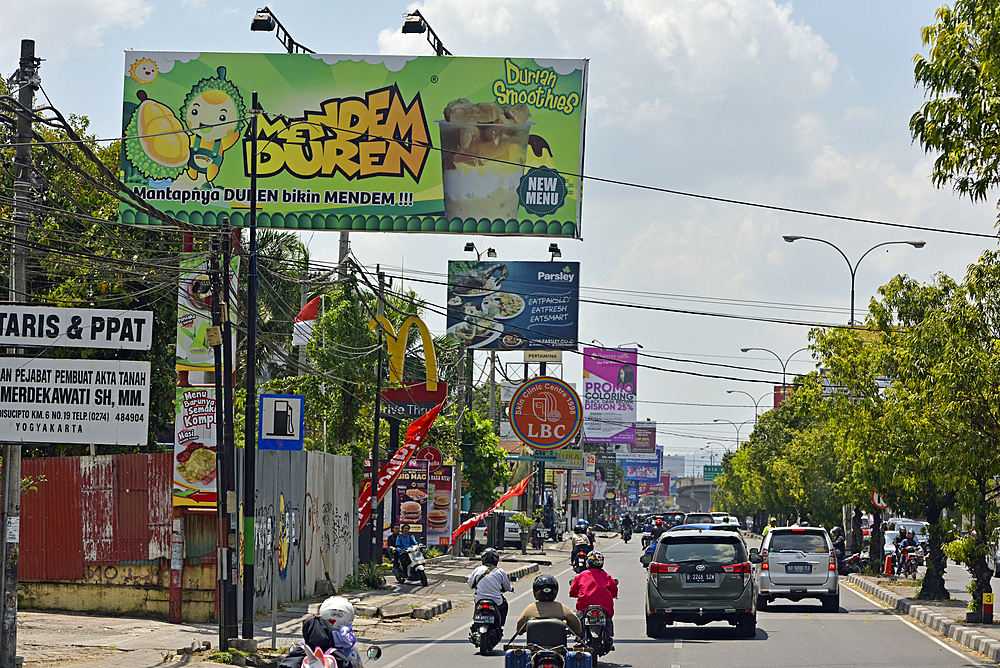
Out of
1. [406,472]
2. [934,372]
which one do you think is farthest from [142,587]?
[406,472]

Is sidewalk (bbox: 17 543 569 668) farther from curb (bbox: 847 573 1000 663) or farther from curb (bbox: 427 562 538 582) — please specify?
curb (bbox: 847 573 1000 663)

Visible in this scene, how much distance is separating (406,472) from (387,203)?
2007 centimetres

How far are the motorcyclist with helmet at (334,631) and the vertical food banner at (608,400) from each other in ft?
306

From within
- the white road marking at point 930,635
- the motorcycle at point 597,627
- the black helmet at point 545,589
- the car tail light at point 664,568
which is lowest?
the white road marking at point 930,635

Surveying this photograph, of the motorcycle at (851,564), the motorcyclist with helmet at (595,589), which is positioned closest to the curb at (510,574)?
the motorcycle at (851,564)

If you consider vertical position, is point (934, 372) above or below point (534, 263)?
below

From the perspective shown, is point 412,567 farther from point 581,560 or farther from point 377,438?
point 581,560

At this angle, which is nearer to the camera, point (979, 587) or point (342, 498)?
point (979, 587)

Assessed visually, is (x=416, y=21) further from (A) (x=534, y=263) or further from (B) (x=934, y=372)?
(A) (x=534, y=263)

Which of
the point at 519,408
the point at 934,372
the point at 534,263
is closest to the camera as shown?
the point at 934,372

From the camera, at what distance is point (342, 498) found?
2938 centimetres

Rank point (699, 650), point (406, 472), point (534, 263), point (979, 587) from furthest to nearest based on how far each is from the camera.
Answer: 1. point (534, 263)
2. point (406, 472)
3. point (979, 587)
4. point (699, 650)

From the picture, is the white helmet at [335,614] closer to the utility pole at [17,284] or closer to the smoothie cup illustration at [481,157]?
the utility pole at [17,284]

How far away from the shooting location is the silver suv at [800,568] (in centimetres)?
2580
